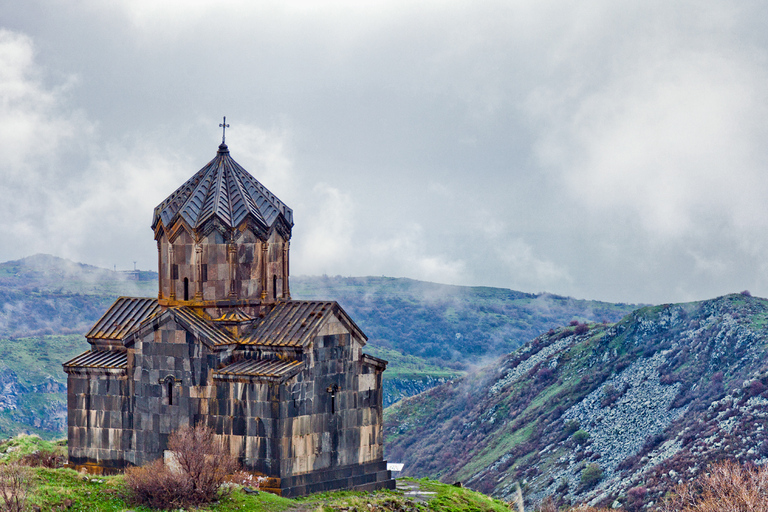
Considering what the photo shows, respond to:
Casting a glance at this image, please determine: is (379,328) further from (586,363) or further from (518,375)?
(586,363)

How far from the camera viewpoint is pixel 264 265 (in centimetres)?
2375

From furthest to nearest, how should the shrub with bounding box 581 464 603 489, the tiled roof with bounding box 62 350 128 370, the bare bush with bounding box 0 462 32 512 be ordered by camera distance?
1. the shrub with bounding box 581 464 603 489
2. the tiled roof with bounding box 62 350 128 370
3. the bare bush with bounding box 0 462 32 512

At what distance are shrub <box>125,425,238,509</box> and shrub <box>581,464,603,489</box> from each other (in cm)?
2541

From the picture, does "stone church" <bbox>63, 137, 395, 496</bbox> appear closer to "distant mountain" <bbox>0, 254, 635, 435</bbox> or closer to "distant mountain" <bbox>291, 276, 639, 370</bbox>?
"distant mountain" <bbox>0, 254, 635, 435</bbox>

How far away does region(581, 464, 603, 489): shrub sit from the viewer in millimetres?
42062

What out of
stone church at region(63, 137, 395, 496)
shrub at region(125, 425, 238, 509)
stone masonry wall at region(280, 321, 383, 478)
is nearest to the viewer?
shrub at region(125, 425, 238, 509)

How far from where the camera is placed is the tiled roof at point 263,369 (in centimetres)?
2128

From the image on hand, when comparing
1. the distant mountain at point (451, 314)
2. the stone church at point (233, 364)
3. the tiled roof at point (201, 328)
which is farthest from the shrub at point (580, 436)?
the distant mountain at point (451, 314)

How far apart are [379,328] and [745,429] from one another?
3143 inches

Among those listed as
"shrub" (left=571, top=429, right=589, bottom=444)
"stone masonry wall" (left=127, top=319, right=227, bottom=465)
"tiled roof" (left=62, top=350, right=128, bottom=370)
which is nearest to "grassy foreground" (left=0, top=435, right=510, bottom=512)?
"stone masonry wall" (left=127, top=319, right=227, bottom=465)

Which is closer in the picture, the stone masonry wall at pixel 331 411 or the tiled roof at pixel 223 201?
the stone masonry wall at pixel 331 411

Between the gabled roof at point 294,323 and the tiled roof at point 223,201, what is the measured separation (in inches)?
81.7

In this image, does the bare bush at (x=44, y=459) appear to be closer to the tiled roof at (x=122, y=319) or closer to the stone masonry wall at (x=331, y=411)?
the tiled roof at (x=122, y=319)

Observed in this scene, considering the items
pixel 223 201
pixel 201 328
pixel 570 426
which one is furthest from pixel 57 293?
pixel 201 328
